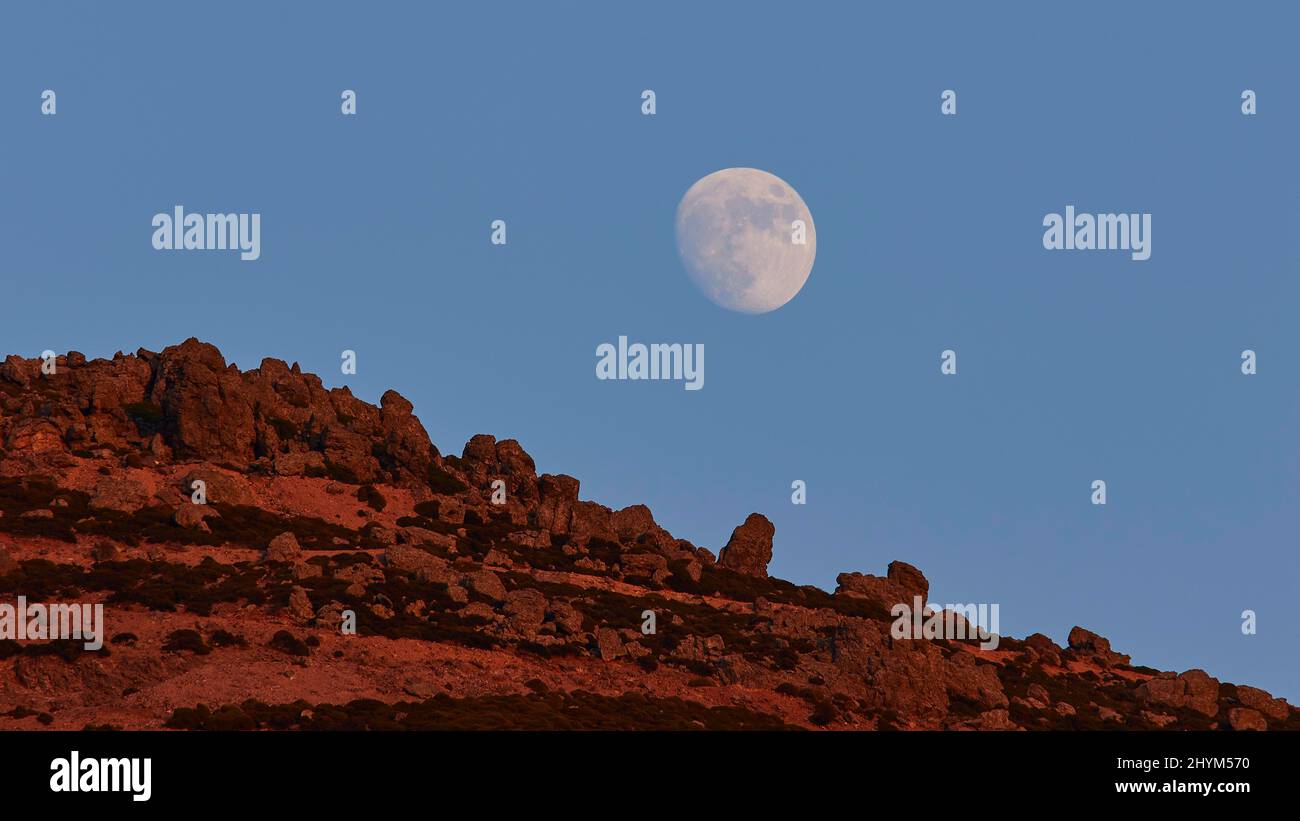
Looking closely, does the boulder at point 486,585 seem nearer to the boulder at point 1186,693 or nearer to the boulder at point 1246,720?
the boulder at point 1186,693

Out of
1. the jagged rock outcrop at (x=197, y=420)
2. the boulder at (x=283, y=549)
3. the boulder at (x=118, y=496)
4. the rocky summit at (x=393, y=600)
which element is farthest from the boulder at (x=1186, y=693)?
the boulder at (x=118, y=496)

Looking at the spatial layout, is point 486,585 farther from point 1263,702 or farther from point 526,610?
point 1263,702

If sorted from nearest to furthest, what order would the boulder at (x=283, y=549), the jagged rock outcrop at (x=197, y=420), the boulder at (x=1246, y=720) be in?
Result: the boulder at (x=283, y=549) → the boulder at (x=1246, y=720) → the jagged rock outcrop at (x=197, y=420)

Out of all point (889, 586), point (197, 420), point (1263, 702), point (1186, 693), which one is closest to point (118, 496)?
point (197, 420)

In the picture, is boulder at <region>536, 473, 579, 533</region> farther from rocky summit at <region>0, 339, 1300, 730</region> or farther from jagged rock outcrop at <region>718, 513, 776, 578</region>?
jagged rock outcrop at <region>718, 513, 776, 578</region>

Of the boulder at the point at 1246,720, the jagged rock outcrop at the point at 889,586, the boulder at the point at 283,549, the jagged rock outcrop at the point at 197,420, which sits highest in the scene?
the jagged rock outcrop at the point at 197,420

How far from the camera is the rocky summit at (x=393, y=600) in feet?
208

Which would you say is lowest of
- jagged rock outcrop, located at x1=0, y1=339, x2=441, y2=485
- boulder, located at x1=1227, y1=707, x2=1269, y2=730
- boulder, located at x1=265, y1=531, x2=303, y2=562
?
boulder, located at x1=1227, y1=707, x2=1269, y2=730

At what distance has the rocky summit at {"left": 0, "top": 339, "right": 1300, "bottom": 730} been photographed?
6334cm

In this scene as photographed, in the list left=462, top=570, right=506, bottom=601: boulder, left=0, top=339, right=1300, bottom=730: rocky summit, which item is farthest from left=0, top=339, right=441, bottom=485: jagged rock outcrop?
left=462, top=570, right=506, bottom=601: boulder

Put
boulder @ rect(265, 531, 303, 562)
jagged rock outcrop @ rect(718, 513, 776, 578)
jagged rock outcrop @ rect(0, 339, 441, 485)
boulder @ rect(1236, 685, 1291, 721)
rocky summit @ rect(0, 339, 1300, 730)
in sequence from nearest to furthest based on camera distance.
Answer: rocky summit @ rect(0, 339, 1300, 730), boulder @ rect(265, 531, 303, 562), boulder @ rect(1236, 685, 1291, 721), jagged rock outcrop @ rect(0, 339, 441, 485), jagged rock outcrop @ rect(718, 513, 776, 578)

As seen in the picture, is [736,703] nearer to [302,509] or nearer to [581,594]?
[581,594]
